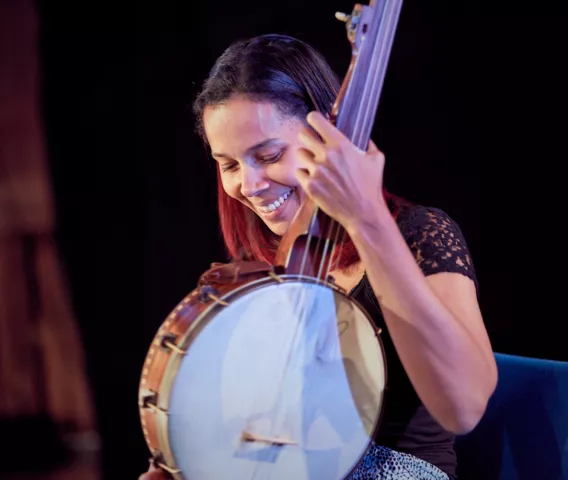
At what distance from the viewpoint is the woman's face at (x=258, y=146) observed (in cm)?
136

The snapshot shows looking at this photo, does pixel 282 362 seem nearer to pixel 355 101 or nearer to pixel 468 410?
pixel 468 410

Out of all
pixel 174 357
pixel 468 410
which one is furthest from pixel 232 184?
pixel 468 410

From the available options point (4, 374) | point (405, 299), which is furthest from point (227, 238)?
point (4, 374)

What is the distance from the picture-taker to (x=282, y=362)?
1042 millimetres

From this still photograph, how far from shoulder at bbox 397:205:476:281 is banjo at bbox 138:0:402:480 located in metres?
0.21

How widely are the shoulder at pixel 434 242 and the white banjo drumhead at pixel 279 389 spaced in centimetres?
21

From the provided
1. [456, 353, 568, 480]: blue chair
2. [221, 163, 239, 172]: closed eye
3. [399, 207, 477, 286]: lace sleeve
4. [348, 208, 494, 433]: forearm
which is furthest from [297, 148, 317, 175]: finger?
[456, 353, 568, 480]: blue chair

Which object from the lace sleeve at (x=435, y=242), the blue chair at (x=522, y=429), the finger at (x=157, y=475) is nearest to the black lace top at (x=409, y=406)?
the lace sleeve at (x=435, y=242)

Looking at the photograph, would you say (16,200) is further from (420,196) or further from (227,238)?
(420,196)

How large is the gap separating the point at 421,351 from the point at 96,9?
83.9 inches

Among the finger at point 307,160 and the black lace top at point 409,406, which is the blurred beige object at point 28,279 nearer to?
the black lace top at point 409,406

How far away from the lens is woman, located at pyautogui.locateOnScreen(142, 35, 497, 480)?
99 cm

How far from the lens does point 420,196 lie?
2.47 m

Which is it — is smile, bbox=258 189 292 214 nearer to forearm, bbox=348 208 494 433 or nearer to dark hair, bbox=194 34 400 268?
dark hair, bbox=194 34 400 268
